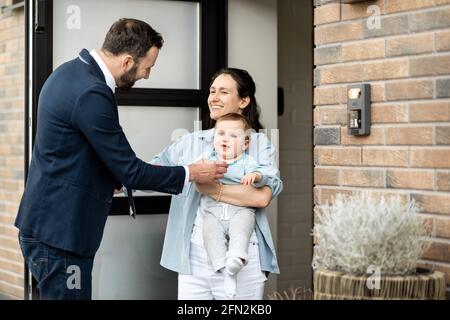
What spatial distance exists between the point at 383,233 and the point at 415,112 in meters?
0.93

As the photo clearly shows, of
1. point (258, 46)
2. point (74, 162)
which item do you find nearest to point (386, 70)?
point (74, 162)

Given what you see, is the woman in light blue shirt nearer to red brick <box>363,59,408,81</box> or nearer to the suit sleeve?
the suit sleeve

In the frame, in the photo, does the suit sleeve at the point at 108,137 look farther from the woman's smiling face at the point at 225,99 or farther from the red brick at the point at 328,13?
the red brick at the point at 328,13

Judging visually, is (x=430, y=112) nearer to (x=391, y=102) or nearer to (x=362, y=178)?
(x=391, y=102)

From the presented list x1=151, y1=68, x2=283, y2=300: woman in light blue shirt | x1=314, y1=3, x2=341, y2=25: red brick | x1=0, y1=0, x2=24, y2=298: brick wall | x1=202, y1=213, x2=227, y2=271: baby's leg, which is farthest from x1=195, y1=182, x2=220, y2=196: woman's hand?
x1=0, y1=0, x2=24, y2=298: brick wall

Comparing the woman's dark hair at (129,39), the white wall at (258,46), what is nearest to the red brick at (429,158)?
the woman's dark hair at (129,39)

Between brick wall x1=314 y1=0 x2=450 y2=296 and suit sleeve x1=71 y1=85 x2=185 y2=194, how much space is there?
883mm

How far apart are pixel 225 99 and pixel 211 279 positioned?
2.97 feet

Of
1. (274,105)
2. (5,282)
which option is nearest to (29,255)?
(274,105)

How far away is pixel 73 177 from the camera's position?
3.63m

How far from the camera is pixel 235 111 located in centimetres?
441

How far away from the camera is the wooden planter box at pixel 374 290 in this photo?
9.20 ft

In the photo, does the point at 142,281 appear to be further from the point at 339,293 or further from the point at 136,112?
the point at 339,293

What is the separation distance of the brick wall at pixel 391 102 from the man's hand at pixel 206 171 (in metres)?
0.51
